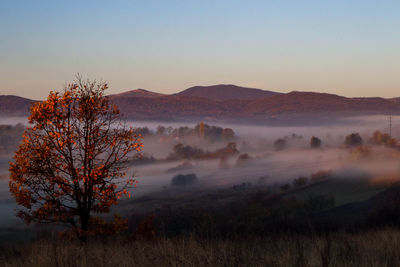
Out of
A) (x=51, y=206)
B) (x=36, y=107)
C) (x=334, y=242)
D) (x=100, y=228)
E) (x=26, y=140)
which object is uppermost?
(x=36, y=107)

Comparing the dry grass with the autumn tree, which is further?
the autumn tree

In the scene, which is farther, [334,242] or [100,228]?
[100,228]

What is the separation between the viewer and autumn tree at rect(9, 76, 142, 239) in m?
25.6

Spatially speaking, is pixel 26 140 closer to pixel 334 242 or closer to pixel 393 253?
pixel 334 242

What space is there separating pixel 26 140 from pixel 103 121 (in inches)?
199

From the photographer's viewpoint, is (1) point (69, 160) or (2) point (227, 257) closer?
(2) point (227, 257)

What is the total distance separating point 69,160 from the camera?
2659cm

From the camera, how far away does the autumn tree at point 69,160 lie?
84.1 feet

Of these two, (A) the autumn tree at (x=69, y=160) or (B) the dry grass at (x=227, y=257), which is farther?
(A) the autumn tree at (x=69, y=160)

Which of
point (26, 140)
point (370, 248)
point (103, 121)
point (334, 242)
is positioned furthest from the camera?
point (103, 121)

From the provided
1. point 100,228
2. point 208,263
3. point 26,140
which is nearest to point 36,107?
point 26,140

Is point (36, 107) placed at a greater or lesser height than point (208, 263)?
greater

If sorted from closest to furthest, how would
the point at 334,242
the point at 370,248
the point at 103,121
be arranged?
1. the point at 370,248
2. the point at 334,242
3. the point at 103,121

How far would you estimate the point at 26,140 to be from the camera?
83.5 feet
